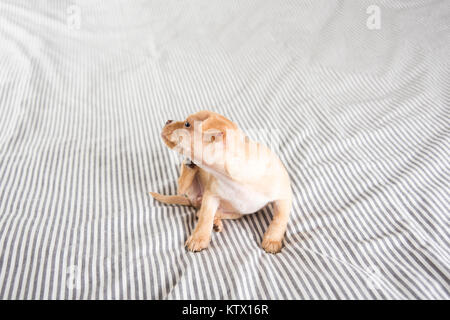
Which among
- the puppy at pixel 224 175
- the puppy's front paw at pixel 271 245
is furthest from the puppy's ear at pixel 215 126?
the puppy's front paw at pixel 271 245

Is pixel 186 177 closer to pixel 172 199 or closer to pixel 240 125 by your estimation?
pixel 172 199

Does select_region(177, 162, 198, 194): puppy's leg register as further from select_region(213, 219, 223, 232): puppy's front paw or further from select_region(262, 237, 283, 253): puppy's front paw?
select_region(262, 237, 283, 253): puppy's front paw

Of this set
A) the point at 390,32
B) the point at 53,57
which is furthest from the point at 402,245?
the point at 53,57

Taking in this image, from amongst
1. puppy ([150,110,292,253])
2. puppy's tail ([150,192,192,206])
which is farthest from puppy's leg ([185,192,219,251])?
puppy's tail ([150,192,192,206])

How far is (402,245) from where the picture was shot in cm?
86

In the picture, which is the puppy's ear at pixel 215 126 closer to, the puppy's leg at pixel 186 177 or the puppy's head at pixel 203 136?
the puppy's head at pixel 203 136

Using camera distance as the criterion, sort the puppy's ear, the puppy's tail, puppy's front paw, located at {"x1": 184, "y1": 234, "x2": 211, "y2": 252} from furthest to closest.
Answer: the puppy's tail → puppy's front paw, located at {"x1": 184, "y1": 234, "x2": 211, "y2": 252} → the puppy's ear

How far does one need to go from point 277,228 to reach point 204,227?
193mm

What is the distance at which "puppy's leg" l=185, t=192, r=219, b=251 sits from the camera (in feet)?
2.89

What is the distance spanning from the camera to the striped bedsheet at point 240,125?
802mm

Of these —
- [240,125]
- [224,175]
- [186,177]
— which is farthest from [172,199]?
[240,125]

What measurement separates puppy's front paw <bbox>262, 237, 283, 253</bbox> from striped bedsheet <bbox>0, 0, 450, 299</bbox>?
19 millimetres
